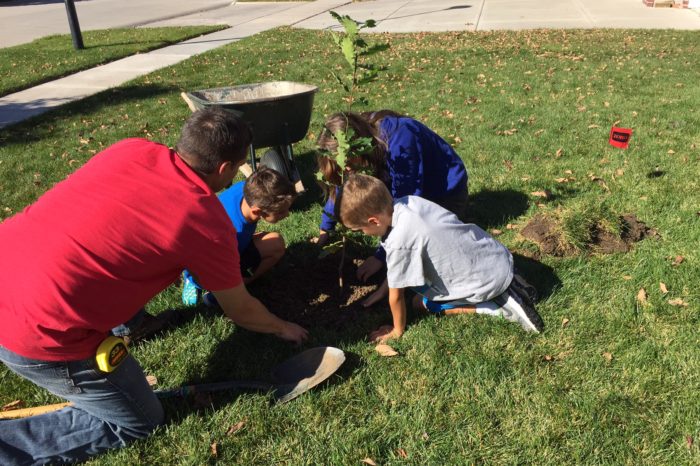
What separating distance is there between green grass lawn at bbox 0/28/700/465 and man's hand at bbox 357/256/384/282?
0.35 meters

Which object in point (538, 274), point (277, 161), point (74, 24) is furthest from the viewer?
point (74, 24)

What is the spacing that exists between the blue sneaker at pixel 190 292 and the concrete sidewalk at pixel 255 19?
5.63m

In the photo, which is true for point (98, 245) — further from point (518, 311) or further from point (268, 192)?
point (518, 311)

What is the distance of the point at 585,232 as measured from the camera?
3771 mm

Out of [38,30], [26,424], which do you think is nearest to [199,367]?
[26,424]

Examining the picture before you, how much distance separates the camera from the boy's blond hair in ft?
8.64

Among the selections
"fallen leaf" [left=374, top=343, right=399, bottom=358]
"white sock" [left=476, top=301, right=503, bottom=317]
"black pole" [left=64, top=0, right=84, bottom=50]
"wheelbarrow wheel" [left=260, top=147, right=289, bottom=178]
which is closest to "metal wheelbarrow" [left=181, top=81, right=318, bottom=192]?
"wheelbarrow wheel" [left=260, top=147, right=289, bottom=178]

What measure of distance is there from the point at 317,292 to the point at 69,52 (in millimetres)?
11577

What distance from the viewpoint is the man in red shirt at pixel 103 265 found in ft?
6.62

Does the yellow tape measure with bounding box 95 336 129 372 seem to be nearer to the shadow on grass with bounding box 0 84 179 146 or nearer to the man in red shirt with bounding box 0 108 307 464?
the man in red shirt with bounding box 0 108 307 464

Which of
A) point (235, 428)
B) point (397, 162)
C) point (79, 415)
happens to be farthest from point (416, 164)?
point (79, 415)

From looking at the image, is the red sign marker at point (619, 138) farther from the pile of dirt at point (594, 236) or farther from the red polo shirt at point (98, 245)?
the red polo shirt at point (98, 245)

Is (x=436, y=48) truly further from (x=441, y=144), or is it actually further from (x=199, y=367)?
(x=199, y=367)

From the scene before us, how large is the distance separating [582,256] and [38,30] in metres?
19.4
